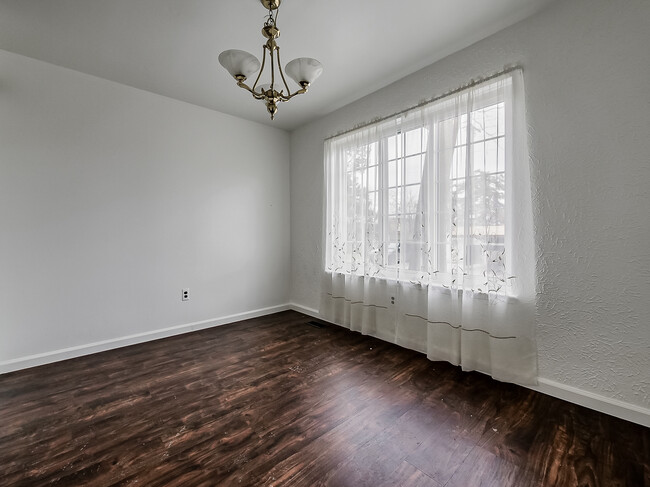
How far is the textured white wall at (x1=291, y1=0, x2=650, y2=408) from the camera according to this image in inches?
65.5

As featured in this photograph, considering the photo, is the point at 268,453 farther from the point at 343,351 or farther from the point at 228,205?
the point at 228,205

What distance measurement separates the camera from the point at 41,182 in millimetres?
2510

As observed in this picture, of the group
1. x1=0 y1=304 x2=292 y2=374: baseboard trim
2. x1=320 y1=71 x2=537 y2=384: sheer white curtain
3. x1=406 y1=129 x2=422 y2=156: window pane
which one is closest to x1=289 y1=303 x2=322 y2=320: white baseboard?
x1=0 y1=304 x2=292 y2=374: baseboard trim

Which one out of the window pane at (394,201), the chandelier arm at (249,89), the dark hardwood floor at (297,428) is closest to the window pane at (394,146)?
the window pane at (394,201)

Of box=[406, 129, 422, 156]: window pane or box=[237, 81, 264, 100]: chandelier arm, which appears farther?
box=[406, 129, 422, 156]: window pane

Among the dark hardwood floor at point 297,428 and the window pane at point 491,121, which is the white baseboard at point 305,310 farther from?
the window pane at point 491,121

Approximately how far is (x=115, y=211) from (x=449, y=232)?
10.6 ft

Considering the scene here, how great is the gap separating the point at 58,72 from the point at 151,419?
3091 mm

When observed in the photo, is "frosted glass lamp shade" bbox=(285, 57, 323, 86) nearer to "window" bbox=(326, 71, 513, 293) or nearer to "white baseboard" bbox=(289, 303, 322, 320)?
"window" bbox=(326, 71, 513, 293)

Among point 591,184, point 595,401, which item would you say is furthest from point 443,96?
point 595,401

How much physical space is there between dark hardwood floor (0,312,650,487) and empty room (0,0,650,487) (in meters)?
0.02

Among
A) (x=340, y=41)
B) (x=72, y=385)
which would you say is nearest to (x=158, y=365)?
(x=72, y=385)

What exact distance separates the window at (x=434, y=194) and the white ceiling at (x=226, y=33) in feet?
1.52

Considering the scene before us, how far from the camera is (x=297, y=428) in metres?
1.67
